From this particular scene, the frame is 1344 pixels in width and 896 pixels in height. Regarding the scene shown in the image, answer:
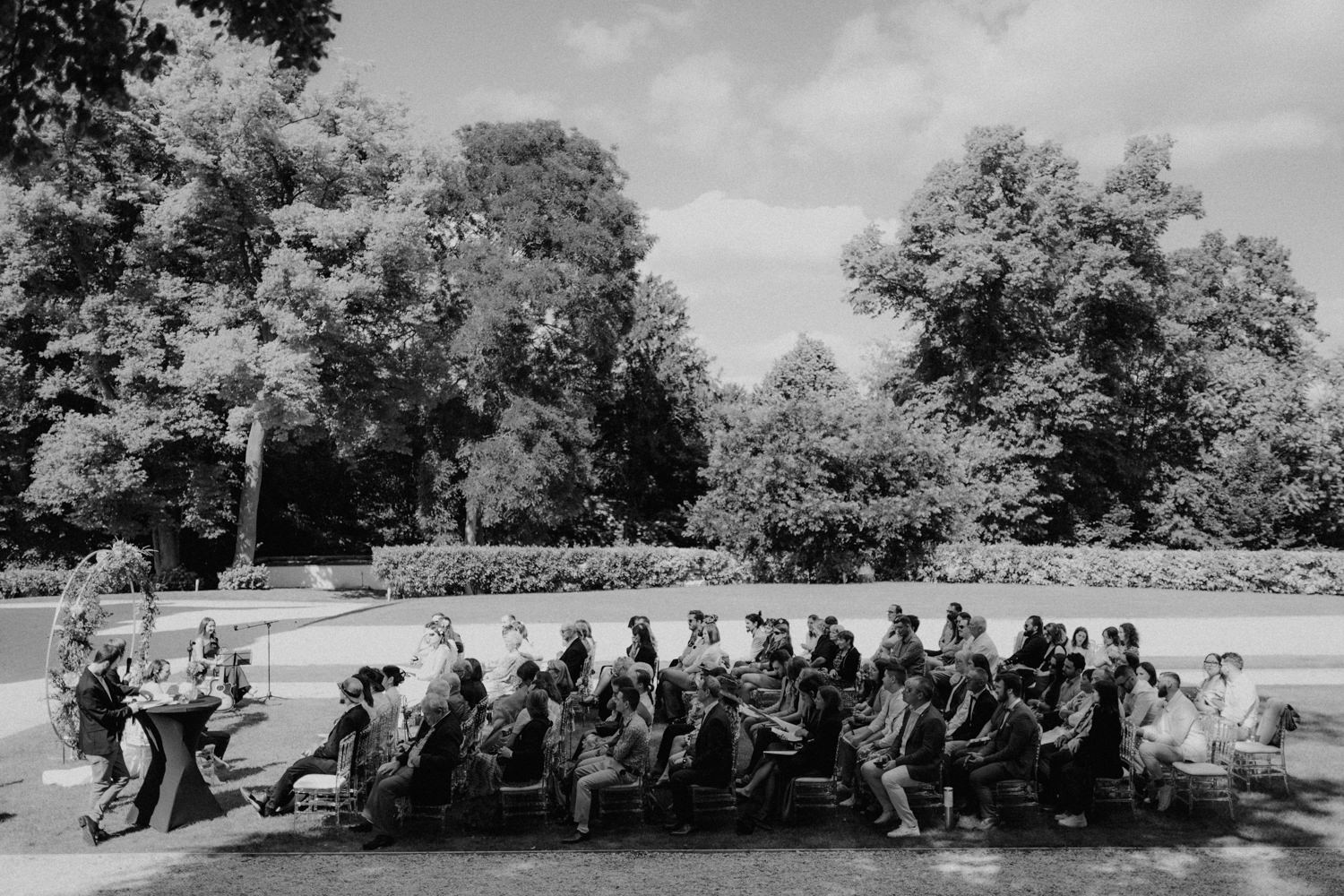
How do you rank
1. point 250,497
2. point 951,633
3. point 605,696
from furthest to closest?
point 250,497 → point 951,633 → point 605,696

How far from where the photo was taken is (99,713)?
977 centimetres

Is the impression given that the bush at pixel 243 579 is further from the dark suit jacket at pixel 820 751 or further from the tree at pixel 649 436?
the dark suit jacket at pixel 820 751

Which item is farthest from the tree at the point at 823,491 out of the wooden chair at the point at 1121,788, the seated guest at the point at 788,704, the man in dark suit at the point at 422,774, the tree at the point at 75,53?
the tree at the point at 75,53

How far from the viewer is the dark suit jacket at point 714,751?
9141mm

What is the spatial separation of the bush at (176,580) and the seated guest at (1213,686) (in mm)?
33906

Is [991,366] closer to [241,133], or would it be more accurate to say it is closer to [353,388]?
[353,388]

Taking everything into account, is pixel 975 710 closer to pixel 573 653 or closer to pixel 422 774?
pixel 422 774

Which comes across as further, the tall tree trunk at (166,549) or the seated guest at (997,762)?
the tall tree trunk at (166,549)

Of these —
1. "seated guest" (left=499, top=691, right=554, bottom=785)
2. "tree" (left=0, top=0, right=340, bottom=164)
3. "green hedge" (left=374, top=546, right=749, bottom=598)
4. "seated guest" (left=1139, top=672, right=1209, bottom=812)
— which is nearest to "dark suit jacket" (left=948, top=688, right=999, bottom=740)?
"seated guest" (left=1139, top=672, right=1209, bottom=812)

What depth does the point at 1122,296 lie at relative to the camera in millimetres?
42469

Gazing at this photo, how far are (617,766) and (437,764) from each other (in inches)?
62.9

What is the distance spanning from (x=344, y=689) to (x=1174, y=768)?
25.0 feet

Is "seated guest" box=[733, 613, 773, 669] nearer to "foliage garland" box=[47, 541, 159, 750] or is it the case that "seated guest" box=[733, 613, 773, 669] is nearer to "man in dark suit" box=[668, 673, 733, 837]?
"man in dark suit" box=[668, 673, 733, 837]

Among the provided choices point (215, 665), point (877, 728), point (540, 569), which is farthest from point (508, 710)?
point (540, 569)
